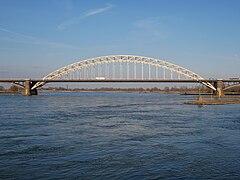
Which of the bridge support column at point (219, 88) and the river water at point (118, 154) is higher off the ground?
the bridge support column at point (219, 88)

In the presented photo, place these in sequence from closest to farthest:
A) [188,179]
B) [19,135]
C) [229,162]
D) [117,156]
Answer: [188,179] → [229,162] → [117,156] → [19,135]

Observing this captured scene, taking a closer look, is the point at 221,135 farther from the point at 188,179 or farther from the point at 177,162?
the point at 188,179

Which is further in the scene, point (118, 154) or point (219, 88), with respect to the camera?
point (219, 88)

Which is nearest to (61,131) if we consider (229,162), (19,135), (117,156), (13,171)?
(19,135)

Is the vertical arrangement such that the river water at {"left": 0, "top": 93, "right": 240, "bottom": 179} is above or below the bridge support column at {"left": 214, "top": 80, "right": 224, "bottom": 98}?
below

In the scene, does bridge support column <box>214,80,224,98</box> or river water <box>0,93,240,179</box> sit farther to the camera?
bridge support column <box>214,80,224,98</box>

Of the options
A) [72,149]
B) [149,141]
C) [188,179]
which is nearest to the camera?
[188,179]

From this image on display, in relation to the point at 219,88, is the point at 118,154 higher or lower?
lower

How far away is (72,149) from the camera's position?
37.7 ft

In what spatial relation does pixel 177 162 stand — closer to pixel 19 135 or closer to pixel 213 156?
pixel 213 156

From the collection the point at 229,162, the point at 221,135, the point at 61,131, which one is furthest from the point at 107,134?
the point at 229,162

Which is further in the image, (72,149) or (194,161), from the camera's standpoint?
(72,149)

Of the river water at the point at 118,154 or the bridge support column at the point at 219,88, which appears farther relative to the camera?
the bridge support column at the point at 219,88

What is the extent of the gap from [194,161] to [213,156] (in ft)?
3.27
